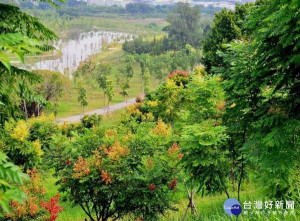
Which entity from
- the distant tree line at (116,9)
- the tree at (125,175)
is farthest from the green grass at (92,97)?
the distant tree line at (116,9)

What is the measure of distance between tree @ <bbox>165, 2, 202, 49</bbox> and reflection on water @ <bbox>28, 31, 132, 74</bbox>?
19242 mm

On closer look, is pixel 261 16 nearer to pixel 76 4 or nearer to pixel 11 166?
pixel 11 166

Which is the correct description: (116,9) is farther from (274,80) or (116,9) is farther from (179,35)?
(274,80)

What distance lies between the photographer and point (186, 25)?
3019 inches

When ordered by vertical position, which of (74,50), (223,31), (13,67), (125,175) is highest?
(223,31)

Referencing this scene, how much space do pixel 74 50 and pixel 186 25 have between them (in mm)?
30831

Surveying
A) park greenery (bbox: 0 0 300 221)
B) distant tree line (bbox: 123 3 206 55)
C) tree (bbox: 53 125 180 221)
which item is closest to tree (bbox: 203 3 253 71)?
park greenery (bbox: 0 0 300 221)

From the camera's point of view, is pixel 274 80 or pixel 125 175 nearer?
pixel 274 80

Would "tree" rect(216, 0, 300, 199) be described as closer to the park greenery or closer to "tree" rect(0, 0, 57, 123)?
the park greenery

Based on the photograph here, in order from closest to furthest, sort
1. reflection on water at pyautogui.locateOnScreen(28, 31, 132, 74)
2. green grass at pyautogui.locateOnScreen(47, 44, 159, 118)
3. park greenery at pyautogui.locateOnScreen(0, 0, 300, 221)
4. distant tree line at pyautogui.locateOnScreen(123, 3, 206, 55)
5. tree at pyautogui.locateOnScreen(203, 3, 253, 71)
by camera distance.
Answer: park greenery at pyautogui.locateOnScreen(0, 0, 300, 221)
tree at pyautogui.locateOnScreen(203, 3, 253, 71)
green grass at pyautogui.locateOnScreen(47, 44, 159, 118)
reflection on water at pyautogui.locateOnScreen(28, 31, 132, 74)
distant tree line at pyautogui.locateOnScreen(123, 3, 206, 55)

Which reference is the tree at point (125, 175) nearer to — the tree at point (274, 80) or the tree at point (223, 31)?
the tree at point (274, 80)

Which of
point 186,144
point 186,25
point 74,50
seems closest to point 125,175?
point 186,144

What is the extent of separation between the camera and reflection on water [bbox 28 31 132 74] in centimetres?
6750

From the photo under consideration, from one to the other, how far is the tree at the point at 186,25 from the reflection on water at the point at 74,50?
19242 mm
